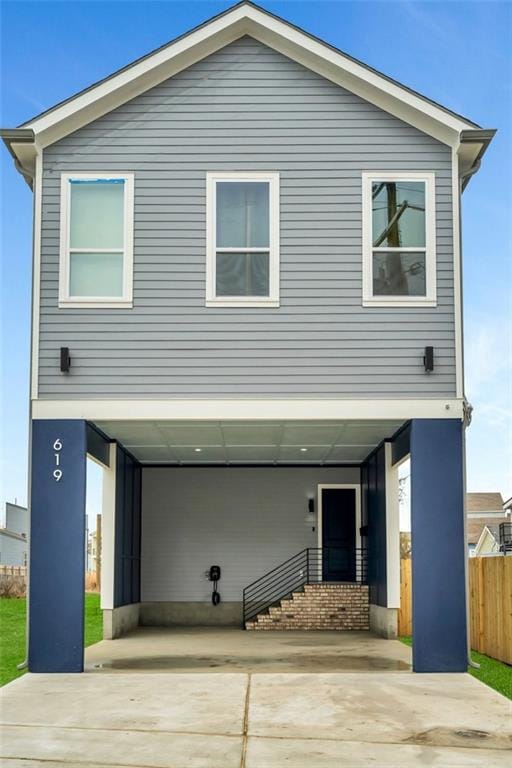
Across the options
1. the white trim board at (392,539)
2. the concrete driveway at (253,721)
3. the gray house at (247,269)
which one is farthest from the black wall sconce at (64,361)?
the white trim board at (392,539)

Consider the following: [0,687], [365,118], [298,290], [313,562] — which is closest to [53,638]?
[0,687]

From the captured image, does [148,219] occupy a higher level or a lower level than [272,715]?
higher

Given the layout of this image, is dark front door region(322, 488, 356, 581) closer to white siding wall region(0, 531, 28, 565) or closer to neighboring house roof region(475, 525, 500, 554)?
white siding wall region(0, 531, 28, 565)

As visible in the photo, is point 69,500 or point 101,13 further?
point 101,13

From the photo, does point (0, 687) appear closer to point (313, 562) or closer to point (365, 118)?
point (365, 118)

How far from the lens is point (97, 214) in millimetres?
12070

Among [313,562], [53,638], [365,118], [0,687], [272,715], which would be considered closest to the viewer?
[272,715]

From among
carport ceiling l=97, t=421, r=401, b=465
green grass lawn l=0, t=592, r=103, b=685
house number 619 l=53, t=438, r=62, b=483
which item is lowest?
green grass lawn l=0, t=592, r=103, b=685

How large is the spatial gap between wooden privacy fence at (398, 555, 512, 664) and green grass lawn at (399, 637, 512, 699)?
0.44ft

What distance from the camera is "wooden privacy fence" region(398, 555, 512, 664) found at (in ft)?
42.0

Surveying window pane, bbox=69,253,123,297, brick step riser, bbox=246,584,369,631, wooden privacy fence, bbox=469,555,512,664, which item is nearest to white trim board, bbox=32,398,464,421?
window pane, bbox=69,253,123,297

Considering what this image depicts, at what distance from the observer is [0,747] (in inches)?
294

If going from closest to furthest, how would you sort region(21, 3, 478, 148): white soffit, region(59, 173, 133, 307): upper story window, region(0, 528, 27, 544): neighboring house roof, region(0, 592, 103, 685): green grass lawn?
region(21, 3, 478, 148): white soffit
region(59, 173, 133, 307): upper story window
region(0, 592, 103, 685): green grass lawn
region(0, 528, 27, 544): neighboring house roof

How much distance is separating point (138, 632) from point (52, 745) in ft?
32.2
